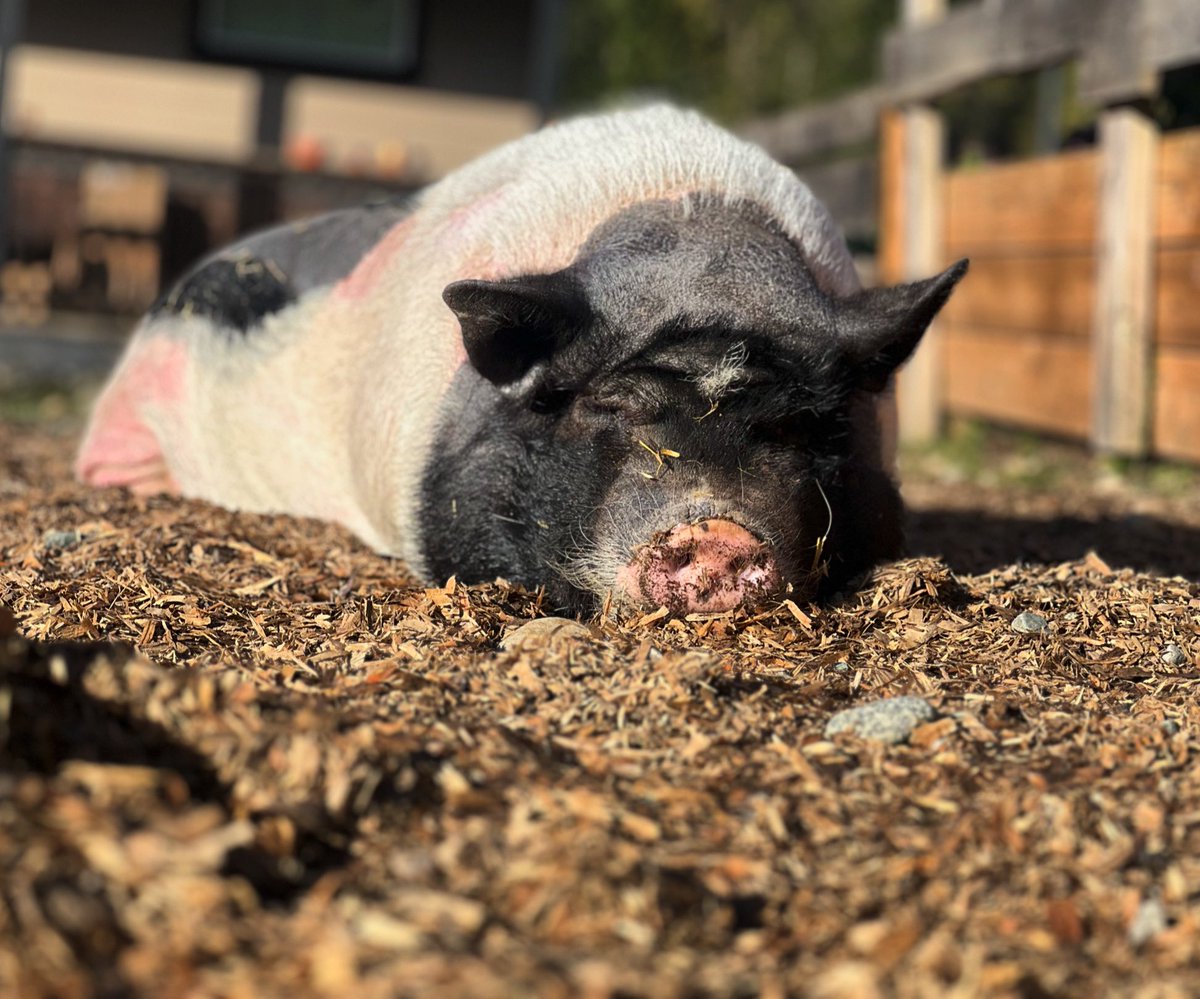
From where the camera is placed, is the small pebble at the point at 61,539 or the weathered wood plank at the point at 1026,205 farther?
the weathered wood plank at the point at 1026,205

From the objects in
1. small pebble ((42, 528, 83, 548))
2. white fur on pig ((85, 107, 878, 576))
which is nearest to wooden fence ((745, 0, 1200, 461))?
white fur on pig ((85, 107, 878, 576))

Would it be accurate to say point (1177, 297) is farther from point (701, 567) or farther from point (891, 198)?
point (701, 567)

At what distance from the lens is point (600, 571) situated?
3521 mm

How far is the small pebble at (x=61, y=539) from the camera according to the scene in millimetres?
4086

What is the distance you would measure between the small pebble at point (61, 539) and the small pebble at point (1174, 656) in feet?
9.51

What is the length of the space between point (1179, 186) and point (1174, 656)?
12.8ft

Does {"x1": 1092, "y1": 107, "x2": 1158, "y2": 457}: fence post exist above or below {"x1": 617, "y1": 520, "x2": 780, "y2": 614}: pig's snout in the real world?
above

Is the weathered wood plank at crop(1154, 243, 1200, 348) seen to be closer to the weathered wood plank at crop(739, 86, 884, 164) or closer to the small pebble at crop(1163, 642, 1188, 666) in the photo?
the weathered wood plank at crop(739, 86, 884, 164)

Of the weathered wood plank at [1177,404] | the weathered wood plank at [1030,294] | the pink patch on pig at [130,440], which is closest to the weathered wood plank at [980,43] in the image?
the weathered wood plank at [1030,294]

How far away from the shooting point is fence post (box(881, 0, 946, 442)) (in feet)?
29.9

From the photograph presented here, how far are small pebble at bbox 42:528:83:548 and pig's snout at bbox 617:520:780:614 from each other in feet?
5.67

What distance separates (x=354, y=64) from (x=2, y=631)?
520 inches

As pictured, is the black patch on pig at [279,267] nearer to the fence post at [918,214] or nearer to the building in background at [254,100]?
the fence post at [918,214]

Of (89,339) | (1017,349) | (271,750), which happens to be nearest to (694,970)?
(271,750)
